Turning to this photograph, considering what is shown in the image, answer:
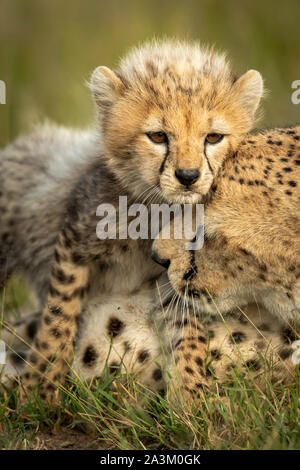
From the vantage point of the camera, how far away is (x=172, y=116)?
2.75 metres

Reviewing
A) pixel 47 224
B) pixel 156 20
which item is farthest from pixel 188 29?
pixel 47 224

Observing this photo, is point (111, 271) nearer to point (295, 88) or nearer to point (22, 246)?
point (22, 246)

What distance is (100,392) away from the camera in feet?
8.54

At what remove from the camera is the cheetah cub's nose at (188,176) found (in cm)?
260

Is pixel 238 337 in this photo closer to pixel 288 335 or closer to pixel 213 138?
pixel 288 335

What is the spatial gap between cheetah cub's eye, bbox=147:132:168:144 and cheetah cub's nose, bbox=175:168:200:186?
197 millimetres

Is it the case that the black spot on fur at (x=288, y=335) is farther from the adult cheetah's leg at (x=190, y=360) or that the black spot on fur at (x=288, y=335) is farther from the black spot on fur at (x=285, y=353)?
the adult cheetah's leg at (x=190, y=360)

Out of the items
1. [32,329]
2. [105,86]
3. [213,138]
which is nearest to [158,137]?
[213,138]

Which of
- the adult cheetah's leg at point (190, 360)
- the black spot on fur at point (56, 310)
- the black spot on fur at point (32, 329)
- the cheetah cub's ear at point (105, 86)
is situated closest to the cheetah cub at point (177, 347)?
the adult cheetah's leg at point (190, 360)

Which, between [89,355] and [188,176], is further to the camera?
Result: [89,355]

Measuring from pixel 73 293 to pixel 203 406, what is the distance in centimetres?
77

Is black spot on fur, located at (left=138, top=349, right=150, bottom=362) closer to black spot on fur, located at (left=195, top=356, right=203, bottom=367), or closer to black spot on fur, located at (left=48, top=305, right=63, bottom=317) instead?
black spot on fur, located at (left=195, top=356, right=203, bottom=367)

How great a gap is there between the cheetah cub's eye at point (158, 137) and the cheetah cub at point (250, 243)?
0.25m

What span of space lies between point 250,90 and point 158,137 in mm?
493
